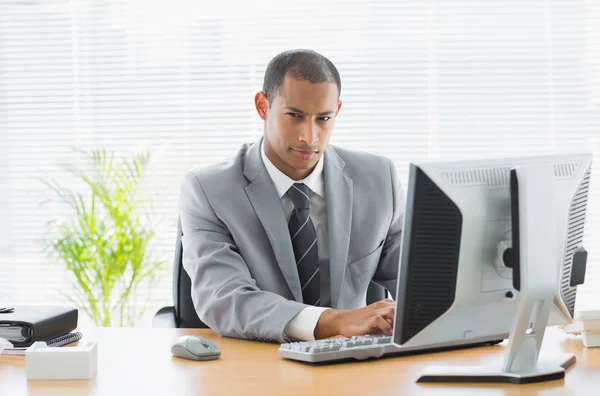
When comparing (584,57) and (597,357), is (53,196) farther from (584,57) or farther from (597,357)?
(597,357)

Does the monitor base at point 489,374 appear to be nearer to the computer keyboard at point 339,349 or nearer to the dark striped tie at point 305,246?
the computer keyboard at point 339,349

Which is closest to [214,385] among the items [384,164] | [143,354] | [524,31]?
[143,354]

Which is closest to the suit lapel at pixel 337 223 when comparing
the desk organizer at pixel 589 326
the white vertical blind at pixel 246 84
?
the desk organizer at pixel 589 326

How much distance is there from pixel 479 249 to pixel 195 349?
690 millimetres

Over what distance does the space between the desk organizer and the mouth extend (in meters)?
0.86

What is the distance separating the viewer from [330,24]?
399 cm

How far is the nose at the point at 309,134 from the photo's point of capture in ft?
7.65

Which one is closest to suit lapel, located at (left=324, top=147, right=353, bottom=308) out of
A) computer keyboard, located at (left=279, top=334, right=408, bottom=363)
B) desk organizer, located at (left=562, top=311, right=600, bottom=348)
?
computer keyboard, located at (left=279, top=334, right=408, bottom=363)

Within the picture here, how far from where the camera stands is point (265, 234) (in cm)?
234

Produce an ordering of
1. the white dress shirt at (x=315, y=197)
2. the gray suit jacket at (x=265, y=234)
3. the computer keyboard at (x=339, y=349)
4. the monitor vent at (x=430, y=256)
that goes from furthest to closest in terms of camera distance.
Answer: the white dress shirt at (x=315, y=197) → the gray suit jacket at (x=265, y=234) → the computer keyboard at (x=339, y=349) → the monitor vent at (x=430, y=256)

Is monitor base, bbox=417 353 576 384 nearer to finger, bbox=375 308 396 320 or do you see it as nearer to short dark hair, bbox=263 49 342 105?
finger, bbox=375 308 396 320

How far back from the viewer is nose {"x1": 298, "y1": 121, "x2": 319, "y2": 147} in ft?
7.65

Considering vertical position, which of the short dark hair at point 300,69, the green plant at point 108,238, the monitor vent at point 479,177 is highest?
the short dark hair at point 300,69

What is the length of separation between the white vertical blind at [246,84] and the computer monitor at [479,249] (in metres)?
2.45
